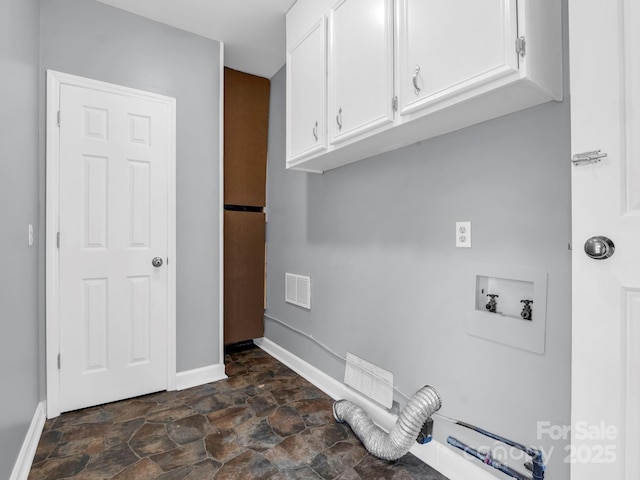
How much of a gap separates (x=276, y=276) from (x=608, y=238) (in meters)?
2.71

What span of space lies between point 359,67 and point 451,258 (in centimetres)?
109

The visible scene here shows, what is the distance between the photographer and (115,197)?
2396 millimetres

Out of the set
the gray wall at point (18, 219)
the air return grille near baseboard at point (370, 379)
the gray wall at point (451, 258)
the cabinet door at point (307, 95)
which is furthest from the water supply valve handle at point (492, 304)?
the gray wall at point (18, 219)

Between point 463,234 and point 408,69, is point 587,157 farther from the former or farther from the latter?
point 408,69

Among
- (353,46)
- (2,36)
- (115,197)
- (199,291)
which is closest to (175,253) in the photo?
(199,291)

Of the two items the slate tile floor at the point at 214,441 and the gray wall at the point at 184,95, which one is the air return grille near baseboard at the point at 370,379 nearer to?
the slate tile floor at the point at 214,441

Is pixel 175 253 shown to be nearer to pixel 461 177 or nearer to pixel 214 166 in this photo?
pixel 214 166

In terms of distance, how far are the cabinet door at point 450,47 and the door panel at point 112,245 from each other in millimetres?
1925

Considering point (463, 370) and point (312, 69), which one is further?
point (312, 69)

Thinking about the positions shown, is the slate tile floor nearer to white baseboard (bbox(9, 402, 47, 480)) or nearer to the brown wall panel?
white baseboard (bbox(9, 402, 47, 480))

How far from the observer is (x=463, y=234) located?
1627 millimetres

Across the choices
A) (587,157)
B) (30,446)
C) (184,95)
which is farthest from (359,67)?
(30,446)

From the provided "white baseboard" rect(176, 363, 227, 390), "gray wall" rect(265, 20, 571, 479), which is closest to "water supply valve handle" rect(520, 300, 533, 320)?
"gray wall" rect(265, 20, 571, 479)

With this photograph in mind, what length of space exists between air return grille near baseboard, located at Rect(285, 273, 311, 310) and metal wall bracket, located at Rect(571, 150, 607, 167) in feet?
6.83
